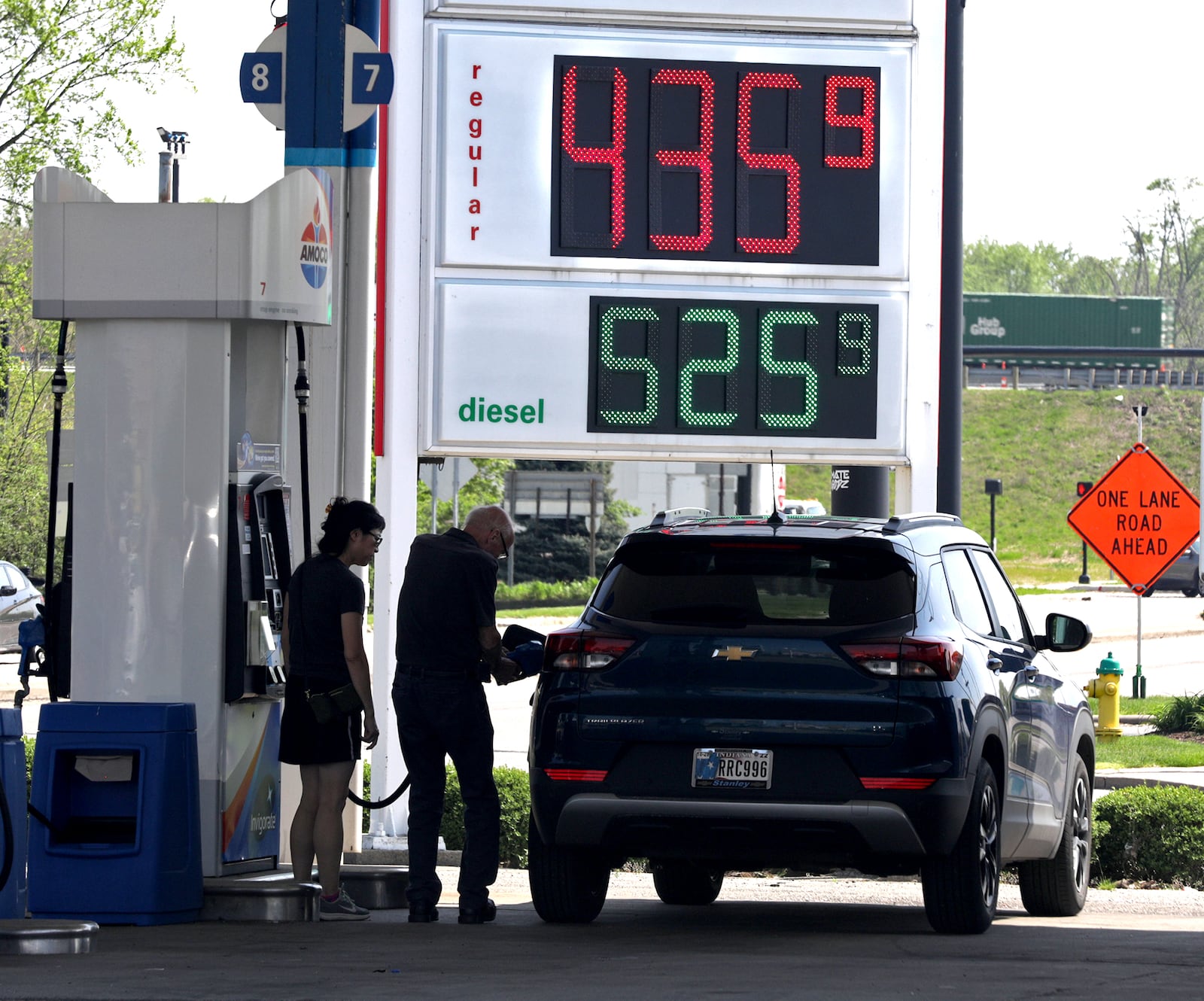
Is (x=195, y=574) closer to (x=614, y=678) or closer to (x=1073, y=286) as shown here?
(x=614, y=678)

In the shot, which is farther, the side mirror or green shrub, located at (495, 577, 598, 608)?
green shrub, located at (495, 577, 598, 608)

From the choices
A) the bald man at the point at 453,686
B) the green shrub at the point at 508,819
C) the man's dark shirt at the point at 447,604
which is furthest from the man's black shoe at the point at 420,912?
the green shrub at the point at 508,819

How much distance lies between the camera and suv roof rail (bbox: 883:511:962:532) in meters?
8.34

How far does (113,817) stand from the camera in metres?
8.48

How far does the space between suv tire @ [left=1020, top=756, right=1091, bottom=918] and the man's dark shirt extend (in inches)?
120

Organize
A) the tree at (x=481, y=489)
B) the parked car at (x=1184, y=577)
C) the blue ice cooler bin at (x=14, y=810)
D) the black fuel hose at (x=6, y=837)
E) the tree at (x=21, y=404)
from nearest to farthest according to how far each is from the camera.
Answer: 1. the black fuel hose at (x=6, y=837)
2. the blue ice cooler bin at (x=14, y=810)
3. the tree at (x=21, y=404)
4. the parked car at (x=1184, y=577)
5. the tree at (x=481, y=489)

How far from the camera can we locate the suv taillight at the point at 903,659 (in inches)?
306

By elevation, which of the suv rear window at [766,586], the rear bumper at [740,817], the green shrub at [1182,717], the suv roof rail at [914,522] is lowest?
the green shrub at [1182,717]

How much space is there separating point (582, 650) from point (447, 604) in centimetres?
90

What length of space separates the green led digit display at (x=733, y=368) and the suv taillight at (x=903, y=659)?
5030 mm

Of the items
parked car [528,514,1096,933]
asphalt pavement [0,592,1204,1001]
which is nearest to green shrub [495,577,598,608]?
asphalt pavement [0,592,1204,1001]

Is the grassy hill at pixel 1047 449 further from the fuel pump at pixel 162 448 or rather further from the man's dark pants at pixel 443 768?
the fuel pump at pixel 162 448

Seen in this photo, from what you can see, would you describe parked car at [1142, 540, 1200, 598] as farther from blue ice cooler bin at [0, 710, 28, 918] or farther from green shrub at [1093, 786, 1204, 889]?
blue ice cooler bin at [0, 710, 28, 918]

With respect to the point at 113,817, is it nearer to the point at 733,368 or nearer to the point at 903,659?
the point at 903,659
